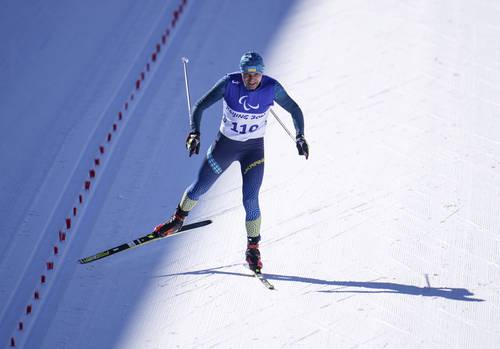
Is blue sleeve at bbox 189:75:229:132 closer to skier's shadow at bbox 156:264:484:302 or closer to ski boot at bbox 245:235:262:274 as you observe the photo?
ski boot at bbox 245:235:262:274

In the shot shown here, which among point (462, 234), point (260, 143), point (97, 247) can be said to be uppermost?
point (260, 143)

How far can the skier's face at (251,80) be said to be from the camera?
7855 millimetres

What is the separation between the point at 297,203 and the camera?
932cm

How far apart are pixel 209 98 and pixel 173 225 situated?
1.44m

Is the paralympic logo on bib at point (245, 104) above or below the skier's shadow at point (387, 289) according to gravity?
above

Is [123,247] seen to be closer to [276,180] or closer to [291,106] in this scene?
[276,180]

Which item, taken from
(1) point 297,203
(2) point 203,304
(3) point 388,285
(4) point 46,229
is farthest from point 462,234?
(4) point 46,229

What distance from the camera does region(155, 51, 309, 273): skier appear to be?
8016mm

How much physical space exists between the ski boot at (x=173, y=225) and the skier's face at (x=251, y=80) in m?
1.57

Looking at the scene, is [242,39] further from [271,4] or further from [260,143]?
[260,143]

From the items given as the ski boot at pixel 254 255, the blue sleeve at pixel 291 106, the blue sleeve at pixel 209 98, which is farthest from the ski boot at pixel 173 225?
the blue sleeve at pixel 291 106

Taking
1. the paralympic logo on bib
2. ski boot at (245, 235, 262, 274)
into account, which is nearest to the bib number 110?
the paralympic logo on bib

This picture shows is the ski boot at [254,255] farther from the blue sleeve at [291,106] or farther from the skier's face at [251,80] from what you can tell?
the skier's face at [251,80]

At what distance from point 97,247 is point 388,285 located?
10.0ft
